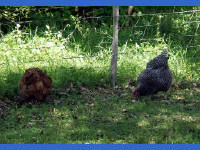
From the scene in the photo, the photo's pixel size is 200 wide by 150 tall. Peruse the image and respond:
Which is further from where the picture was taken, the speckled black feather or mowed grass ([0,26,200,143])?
the speckled black feather

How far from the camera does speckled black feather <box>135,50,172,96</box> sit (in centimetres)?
611

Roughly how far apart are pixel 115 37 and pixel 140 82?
2.80ft

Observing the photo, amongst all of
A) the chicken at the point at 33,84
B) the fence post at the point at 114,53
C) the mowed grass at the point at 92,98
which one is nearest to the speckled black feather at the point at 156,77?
the mowed grass at the point at 92,98

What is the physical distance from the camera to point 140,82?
20.6ft

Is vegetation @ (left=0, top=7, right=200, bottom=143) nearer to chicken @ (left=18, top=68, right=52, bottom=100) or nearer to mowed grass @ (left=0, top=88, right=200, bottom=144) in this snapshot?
mowed grass @ (left=0, top=88, right=200, bottom=144)

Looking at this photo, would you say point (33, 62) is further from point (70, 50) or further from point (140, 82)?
point (140, 82)

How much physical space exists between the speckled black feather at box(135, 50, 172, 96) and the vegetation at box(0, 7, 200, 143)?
212mm

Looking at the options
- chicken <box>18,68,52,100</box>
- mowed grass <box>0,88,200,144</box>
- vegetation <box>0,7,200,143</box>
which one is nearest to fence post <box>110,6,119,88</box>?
vegetation <box>0,7,200,143</box>

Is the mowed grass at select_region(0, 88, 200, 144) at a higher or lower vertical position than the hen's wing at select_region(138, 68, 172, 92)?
lower

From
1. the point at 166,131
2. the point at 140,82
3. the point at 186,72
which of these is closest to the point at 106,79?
the point at 140,82

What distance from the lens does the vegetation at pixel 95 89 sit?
5238mm

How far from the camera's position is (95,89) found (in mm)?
6816

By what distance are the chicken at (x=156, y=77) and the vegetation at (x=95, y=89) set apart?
7.7 inches

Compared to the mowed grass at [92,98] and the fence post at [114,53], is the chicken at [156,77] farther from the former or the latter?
the fence post at [114,53]
